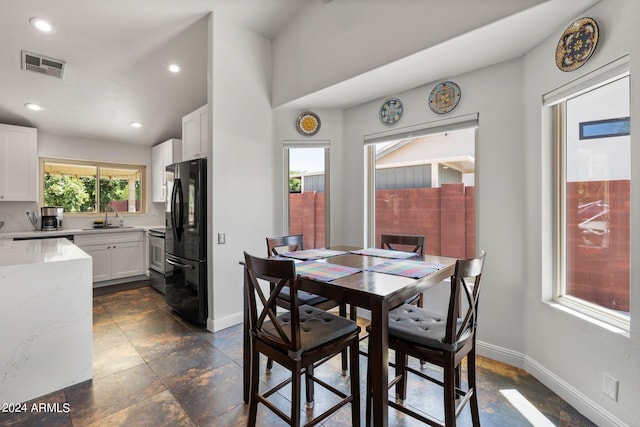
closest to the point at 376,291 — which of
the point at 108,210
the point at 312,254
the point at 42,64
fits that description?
the point at 312,254

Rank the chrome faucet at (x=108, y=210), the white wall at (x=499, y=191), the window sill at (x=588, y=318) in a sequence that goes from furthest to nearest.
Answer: the chrome faucet at (x=108, y=210) → the white wall at (x=499, y=191) → the window sill at (x=588, y=318)

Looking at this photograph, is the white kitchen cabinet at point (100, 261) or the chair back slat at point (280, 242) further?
the white kitchen cabinet at point (100, 261)

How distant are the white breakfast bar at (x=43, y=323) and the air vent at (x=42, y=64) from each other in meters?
2.14

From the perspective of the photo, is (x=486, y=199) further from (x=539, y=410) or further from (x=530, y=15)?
(x=539, y=410)

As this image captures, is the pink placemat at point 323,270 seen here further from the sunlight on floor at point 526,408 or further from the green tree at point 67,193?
the green tree at point 67,193

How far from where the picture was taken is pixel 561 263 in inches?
82.9

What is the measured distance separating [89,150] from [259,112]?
3405mm

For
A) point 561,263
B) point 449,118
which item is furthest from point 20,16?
point 561,263

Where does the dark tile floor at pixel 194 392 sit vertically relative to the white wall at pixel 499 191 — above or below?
below

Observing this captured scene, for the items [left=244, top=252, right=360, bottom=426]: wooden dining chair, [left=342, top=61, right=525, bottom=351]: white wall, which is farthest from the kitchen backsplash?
[left=342, top=61, right=525, bottom=351]: white wall

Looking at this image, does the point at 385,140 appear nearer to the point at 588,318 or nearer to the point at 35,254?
the point at 588,318

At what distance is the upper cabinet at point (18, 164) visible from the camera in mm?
3879

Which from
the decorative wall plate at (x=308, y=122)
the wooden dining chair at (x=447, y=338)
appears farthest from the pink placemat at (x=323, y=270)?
the decorative wall plate at (x=308, y=122)

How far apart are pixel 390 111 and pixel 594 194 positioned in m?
1.80
